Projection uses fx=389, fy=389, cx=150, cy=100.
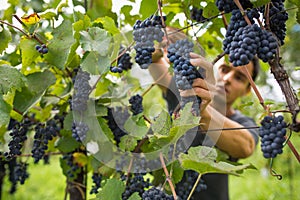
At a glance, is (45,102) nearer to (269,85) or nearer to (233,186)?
(269,85)

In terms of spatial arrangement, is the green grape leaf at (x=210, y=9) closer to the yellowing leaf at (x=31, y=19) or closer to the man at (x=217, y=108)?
the man at (x=217, y=108)

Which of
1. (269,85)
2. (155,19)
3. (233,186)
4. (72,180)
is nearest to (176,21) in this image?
(155,19)

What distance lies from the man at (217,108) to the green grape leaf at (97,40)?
261 mm

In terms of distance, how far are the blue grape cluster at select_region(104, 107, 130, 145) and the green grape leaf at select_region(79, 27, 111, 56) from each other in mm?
381

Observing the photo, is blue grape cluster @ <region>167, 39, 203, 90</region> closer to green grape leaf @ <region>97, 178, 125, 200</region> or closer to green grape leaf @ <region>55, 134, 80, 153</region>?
green grape leaf @ <region>97, 178, 125, 200</region>

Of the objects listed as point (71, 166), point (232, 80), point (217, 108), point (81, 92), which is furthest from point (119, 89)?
point (232, 80)

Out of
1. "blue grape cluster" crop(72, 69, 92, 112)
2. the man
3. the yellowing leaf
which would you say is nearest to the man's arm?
the man

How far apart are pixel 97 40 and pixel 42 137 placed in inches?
20.2

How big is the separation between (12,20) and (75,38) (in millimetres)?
471

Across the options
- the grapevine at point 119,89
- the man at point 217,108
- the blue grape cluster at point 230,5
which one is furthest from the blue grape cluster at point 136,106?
the blue grape cluster at point 230,5

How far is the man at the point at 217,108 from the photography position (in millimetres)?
1149

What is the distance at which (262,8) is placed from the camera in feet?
3.37

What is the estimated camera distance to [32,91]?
4.58 feet

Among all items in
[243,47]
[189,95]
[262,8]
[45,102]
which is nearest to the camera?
[243,47]
